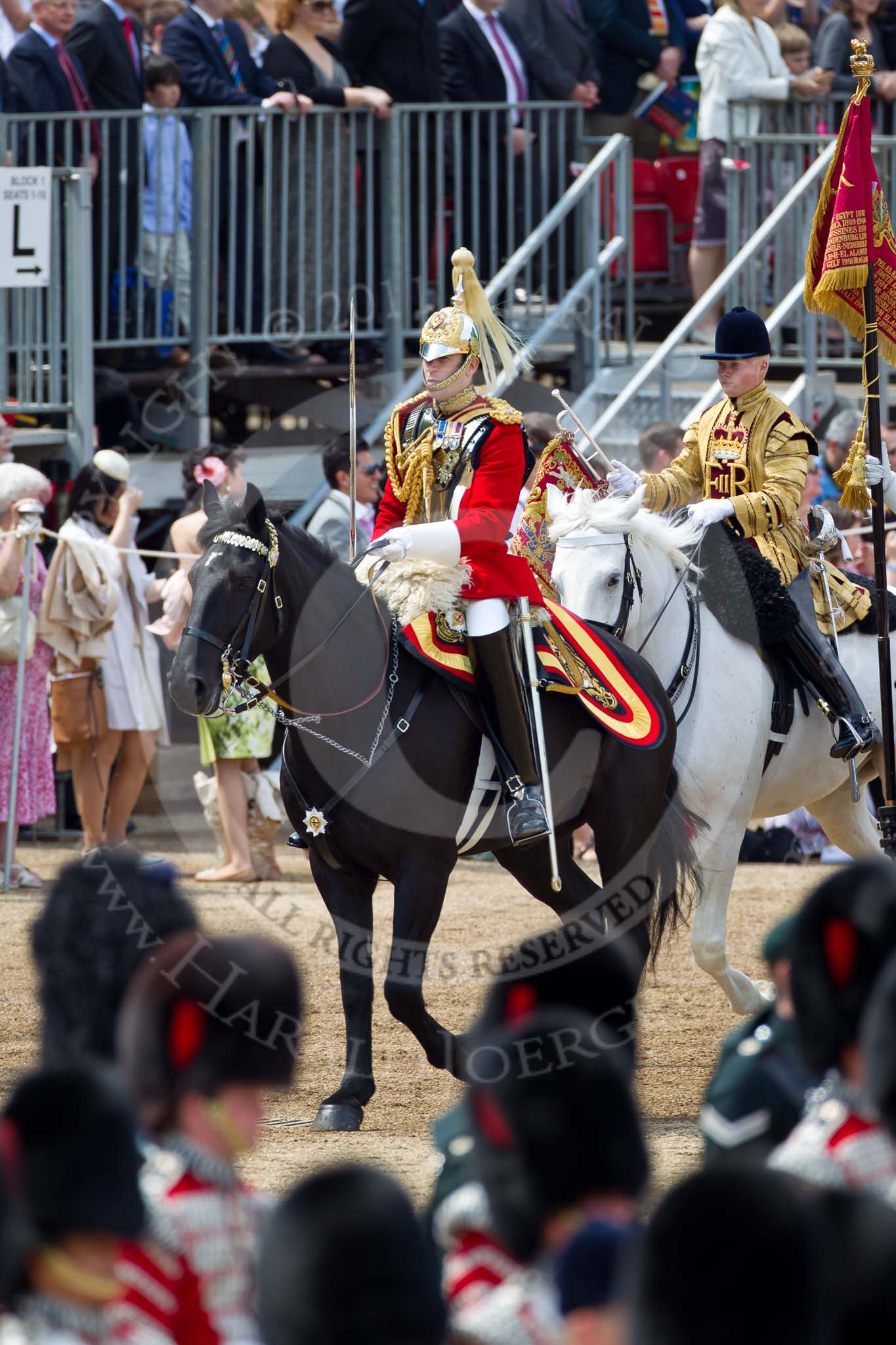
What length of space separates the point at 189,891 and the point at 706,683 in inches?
120

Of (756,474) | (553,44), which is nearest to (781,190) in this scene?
(553,44)

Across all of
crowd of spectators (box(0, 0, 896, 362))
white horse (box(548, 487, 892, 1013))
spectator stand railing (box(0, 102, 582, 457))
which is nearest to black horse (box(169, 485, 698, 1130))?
white horse (box(548, 487, 892, 1013))

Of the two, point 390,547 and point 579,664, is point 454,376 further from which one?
point 579,664

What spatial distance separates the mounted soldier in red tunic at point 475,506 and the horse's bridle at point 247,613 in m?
0.33

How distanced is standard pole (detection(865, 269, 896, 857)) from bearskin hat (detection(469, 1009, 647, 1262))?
445 centimetres

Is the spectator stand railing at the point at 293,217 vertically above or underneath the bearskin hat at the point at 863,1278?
above

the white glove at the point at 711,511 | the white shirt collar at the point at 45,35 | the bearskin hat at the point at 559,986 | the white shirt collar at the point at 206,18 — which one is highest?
the white shirt collar at the point at 206,18

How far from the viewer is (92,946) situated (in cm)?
357

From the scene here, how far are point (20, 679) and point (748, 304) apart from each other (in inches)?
211

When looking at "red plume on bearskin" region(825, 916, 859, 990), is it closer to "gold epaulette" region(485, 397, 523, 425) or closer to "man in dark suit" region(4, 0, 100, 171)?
"gold epaulette" region(485, 397, 523, 425)

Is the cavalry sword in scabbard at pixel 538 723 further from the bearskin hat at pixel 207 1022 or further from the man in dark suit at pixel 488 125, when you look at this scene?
the man in dark suit at pixel 488 125

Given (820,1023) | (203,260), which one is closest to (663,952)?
(203,260)

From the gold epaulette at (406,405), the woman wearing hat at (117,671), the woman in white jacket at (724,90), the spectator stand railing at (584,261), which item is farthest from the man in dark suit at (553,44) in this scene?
the gold epaulette at (406,405)

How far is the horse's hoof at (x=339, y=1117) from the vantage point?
6012 mm
